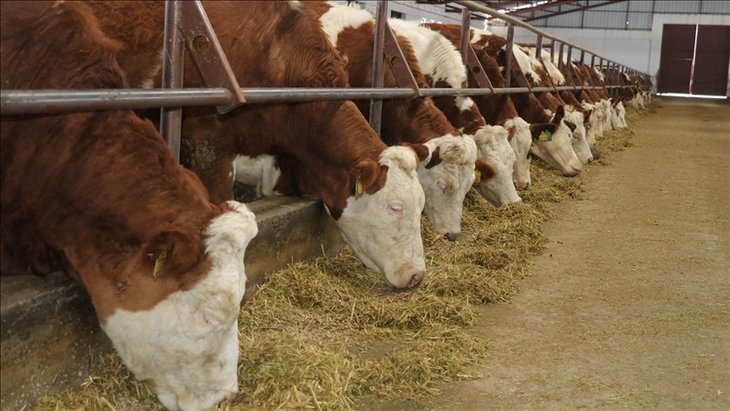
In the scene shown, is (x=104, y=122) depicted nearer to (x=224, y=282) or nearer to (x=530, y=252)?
(x=224, y=282)

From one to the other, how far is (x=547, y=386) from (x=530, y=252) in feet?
9.15

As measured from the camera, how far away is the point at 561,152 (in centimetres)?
1131

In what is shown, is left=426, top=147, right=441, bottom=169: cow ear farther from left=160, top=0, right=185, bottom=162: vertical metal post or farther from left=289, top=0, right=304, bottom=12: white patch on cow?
left=160, top=0, right=185, bottom=162: vertical metal post

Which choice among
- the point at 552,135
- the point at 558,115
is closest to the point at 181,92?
the point at 552,135

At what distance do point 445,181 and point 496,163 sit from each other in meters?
1.75

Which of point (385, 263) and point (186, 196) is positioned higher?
point (186, 196)

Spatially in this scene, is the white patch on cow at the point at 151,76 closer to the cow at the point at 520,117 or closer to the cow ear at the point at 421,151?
the cow ear at the point at 421,151

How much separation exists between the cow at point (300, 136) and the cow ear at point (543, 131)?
537 cm

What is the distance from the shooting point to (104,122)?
119 inches

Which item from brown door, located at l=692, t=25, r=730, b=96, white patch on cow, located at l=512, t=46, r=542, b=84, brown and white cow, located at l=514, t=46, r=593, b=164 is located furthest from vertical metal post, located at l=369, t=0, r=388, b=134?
brown door, located at l=692, t=25, r=730, b=96

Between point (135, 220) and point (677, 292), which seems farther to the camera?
point (677, 292)

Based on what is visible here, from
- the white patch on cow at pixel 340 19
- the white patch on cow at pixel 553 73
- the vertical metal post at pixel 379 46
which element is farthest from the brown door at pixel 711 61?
the vertical metal post at pixel 379 46

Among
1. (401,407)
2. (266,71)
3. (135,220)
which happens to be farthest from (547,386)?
(266,71)

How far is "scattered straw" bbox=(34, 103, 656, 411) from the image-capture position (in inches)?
125
